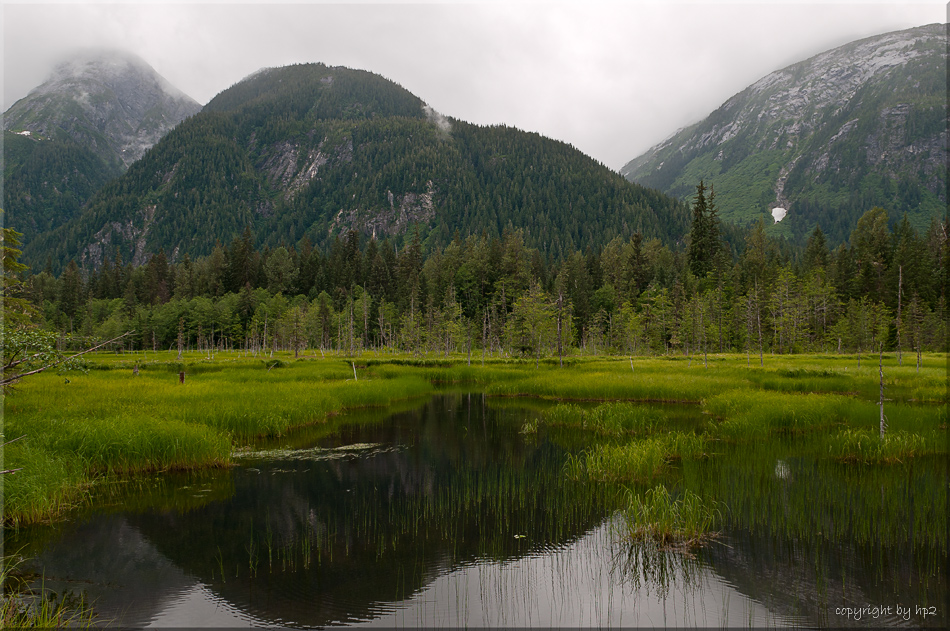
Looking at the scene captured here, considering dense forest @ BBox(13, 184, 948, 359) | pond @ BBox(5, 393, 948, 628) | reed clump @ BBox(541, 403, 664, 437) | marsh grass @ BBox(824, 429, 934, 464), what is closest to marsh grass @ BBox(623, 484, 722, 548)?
pond @ BBox(5, 393, 948, 628)

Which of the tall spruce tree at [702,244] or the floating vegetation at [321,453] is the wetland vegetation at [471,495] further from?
the tall spruce tree at [702,244]

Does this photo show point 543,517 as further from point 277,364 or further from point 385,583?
point 277,364

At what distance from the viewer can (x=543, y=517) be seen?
1409 centimetres

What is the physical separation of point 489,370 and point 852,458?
36.8m

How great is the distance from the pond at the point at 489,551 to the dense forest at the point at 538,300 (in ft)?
136

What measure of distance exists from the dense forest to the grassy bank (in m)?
23.8

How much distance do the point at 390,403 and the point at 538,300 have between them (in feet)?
140

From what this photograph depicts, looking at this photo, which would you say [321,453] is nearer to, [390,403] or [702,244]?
[390,403]

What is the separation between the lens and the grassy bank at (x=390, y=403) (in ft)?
52.2

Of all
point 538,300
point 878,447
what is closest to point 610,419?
point 878,447

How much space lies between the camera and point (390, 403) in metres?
38.1

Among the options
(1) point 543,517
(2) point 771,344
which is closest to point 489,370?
(1) point 543,517

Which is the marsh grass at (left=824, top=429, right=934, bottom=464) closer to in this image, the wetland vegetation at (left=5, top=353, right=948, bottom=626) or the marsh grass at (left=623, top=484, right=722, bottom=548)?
the wetland vegetation at (left=5, top=353, right=948, bottom=626)

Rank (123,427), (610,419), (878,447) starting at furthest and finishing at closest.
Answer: (610,419) → (878,447) → (123,427)
